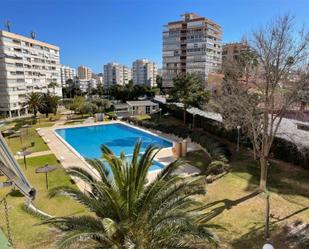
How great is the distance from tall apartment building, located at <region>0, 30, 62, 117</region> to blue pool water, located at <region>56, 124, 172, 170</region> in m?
17.5

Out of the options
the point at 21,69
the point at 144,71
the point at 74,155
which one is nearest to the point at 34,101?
the point at 21,69

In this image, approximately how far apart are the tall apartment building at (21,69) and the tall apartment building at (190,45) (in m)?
34.5

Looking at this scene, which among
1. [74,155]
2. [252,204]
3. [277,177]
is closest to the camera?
[252,204]

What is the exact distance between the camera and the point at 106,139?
31.7 metres

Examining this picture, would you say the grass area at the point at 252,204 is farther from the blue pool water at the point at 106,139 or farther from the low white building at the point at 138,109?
the low white building at the point at 138,109

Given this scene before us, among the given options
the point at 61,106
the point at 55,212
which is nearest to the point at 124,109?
the point at 61,106

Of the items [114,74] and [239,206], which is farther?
[114,74]

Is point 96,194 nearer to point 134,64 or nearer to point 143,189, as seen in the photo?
point 143,189

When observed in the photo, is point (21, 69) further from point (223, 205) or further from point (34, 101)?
point (223, 205)

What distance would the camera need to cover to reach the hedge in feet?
54.4

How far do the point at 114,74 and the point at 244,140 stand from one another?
143 metres

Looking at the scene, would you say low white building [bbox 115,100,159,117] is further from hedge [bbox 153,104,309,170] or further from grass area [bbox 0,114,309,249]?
grass area [bbox 0,114,309,249]

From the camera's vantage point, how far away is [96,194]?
7859 mm

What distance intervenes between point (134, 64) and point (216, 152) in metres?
139
